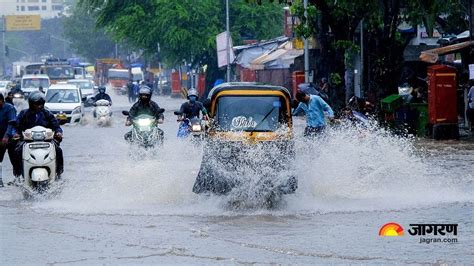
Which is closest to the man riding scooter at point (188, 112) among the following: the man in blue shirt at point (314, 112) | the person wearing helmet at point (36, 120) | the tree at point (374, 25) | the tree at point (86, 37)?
the man in blue shirt at point (314, 112)

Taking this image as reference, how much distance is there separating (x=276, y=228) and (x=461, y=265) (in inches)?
126

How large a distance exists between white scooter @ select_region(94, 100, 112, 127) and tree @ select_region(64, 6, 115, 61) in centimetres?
9236

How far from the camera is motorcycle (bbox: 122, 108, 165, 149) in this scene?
811 inches

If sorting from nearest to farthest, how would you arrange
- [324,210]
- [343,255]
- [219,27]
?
[343,255], [324,210], [219,27]

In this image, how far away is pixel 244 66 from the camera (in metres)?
60.5

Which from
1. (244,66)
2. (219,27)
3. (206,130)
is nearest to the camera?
(206,130)

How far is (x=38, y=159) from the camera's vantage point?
649 inches

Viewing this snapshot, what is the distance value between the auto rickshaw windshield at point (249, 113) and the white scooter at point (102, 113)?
2598 cm

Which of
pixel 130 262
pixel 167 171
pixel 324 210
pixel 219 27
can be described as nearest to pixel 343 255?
pixel 130 262

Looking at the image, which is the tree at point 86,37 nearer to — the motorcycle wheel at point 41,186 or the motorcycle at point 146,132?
the motorcycle at point 146,132

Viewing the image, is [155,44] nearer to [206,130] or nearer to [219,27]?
[219,27]

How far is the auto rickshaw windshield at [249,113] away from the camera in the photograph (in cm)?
1560

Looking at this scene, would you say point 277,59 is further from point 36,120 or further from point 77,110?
point 36,120

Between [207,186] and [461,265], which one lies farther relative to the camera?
[207,186]
